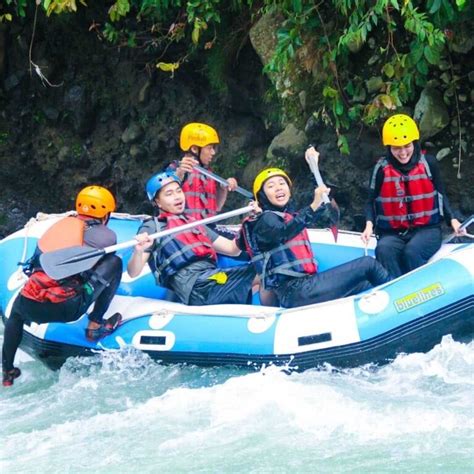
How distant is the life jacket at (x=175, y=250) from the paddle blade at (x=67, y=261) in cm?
47

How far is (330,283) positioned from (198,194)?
1455mm

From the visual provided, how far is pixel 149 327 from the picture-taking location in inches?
→ 216

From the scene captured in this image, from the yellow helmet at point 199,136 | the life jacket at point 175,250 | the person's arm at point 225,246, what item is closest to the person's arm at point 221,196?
the yellow helmet at point 199,136

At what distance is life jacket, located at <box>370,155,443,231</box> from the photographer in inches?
225

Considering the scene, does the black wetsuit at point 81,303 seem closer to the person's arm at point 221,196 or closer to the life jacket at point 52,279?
the life jacket at point 52,279

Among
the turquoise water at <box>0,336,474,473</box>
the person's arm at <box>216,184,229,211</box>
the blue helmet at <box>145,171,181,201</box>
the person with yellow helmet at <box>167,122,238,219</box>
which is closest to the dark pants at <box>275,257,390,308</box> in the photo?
the turquoise water at <box>0,336,474,473</box>

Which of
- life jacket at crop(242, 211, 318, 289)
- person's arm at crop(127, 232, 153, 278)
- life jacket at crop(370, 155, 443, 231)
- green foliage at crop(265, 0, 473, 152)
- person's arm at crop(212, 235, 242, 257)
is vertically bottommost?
life jacket at crop(242, 211, 318, 289)

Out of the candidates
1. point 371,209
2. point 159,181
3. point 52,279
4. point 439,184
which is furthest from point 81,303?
point 439,184

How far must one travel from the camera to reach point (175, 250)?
5.61m

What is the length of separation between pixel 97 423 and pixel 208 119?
4362mm

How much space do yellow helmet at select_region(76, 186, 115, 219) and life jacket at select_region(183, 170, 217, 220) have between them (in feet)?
3.26

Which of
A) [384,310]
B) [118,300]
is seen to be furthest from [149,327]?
[384,310]

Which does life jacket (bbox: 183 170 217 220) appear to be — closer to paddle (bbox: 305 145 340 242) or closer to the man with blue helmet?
the man with blue helmet

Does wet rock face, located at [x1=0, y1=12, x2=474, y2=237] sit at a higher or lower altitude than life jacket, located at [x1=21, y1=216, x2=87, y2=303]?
higher
